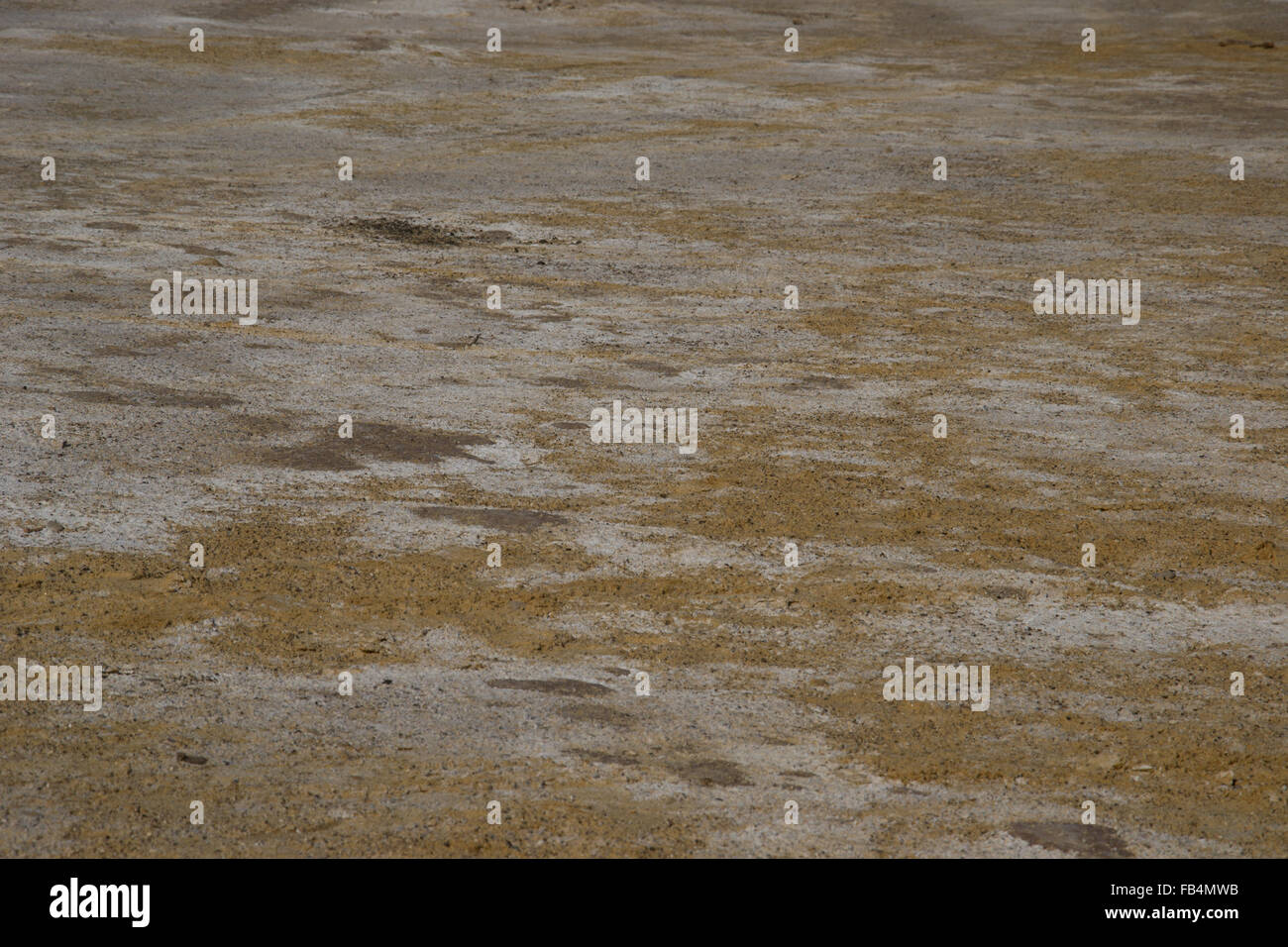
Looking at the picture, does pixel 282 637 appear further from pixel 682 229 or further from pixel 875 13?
pixel 875 13

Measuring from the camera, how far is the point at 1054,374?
39.6 feet

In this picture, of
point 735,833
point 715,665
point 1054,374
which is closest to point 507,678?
point 715,665

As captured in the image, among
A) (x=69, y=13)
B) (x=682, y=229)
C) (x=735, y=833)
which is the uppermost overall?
(x=69, y=13)

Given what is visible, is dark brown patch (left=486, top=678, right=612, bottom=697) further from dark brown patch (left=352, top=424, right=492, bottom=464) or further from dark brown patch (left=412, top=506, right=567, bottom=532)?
dark brown patch (left=352, top=424, right=492, bottom=464)

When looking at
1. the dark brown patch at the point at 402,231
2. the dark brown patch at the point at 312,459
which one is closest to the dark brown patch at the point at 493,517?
the dark brown patch at the point at 312,459

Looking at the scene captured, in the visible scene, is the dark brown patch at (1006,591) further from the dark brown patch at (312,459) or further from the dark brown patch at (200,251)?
the dark brown patch at (200,251)

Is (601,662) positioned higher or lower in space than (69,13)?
lower

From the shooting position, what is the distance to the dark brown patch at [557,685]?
6.72 metres

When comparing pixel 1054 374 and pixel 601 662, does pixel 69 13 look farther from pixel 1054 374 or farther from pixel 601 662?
pixel 601 662

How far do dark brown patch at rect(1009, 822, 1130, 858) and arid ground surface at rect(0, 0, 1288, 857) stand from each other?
0.07 ft

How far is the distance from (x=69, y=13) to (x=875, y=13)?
17428mm

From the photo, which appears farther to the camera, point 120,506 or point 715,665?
point 120,506
